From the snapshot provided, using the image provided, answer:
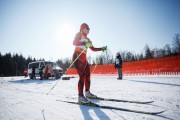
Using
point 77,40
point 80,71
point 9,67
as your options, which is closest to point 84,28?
point 77,40

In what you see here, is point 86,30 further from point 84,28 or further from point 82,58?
point 82,58

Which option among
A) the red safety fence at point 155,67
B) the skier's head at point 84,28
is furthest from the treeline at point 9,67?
the skier's head at point 84,28

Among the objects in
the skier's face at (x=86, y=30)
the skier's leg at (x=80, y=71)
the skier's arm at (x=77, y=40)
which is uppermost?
the skier's face at (x=86, y=30)

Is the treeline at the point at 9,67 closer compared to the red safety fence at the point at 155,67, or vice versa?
the red safety fence at the point at 155,67

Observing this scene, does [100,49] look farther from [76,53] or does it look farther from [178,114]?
[178,114]

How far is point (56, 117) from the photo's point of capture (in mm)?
2699

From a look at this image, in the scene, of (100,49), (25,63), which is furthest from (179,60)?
(25,63)

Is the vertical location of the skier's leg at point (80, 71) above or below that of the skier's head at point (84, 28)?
below

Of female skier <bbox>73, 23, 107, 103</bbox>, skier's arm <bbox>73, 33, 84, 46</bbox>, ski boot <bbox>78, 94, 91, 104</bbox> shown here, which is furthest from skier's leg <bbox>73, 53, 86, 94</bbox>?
skier's arm <bbox>73, 33, 84, 46</bbox>

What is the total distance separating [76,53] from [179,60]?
11.4 metres

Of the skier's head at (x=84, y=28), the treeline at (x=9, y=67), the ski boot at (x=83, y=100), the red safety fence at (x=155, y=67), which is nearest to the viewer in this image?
the ski boot at (x=83, y=100)

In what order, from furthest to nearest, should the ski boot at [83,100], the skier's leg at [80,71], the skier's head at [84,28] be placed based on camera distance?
1. the skier's head at [84,28]
2. the skier's leg at [80,71]
3. the ski boot at [83,100]

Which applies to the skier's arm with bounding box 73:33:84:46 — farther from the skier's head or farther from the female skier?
the skier's head

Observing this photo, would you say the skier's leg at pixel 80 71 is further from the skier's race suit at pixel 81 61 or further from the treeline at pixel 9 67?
the treeline at pixel 9 67
